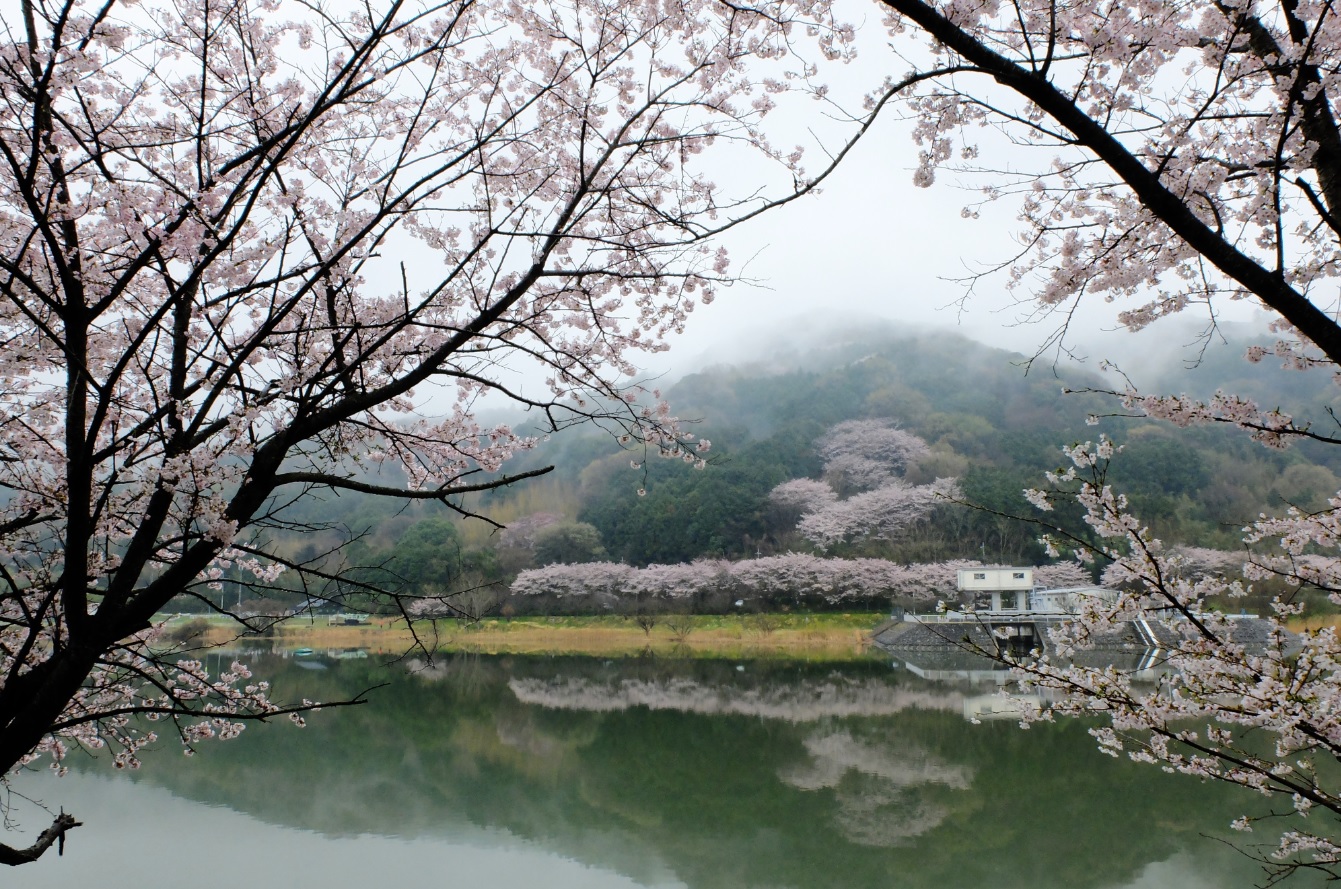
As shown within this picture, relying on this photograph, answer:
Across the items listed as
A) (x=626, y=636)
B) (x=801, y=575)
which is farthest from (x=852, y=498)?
(x=626, y=636)

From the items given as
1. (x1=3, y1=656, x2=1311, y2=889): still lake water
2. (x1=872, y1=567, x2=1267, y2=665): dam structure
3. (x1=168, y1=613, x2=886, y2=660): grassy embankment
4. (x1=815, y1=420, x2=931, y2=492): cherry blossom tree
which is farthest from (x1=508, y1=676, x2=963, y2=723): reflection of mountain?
(x1=815, y1=420, x2=931, y2=492): cherry blossom tree

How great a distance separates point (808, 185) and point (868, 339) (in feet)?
282

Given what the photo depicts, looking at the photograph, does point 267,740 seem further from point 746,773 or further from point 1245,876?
point 1245,876

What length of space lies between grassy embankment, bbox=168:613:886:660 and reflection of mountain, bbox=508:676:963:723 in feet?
22.6

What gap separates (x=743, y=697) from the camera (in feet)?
47.3

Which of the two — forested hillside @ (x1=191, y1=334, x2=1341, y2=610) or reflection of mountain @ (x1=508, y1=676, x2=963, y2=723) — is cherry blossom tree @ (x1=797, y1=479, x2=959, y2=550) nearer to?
forested hillside @ (x1=191, y1=334, x2=1341, y2=610)

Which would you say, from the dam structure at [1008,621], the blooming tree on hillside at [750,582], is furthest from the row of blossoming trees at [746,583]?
the dam structure at [1008,621]

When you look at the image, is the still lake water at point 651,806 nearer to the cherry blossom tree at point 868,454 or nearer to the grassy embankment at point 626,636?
the grassy embankment at point 626,636

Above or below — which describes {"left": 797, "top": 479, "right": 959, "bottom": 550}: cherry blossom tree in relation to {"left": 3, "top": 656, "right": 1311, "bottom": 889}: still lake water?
above

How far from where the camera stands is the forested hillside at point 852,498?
27952mm

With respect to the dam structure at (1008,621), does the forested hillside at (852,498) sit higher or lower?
higher

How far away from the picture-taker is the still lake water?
6715 mm

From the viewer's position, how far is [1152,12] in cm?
187

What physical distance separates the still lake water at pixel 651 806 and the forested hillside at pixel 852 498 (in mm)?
9863
